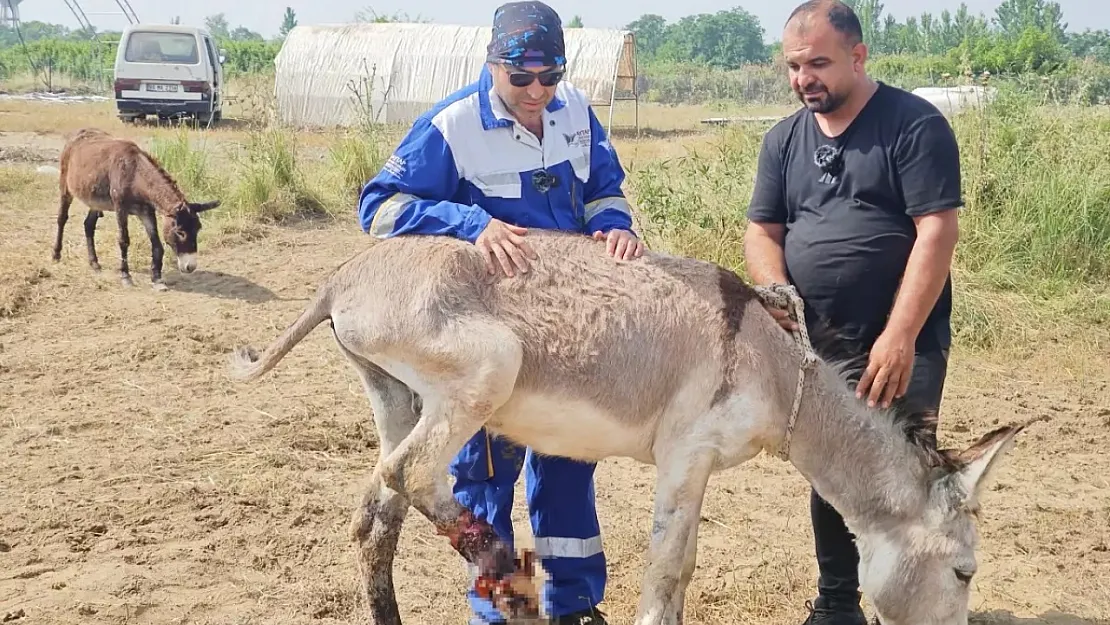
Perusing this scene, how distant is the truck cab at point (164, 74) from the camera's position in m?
20.5

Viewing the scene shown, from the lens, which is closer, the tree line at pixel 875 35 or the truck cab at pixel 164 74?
the truck cab at pixel 164 74

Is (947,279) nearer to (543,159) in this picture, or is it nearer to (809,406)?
(809,406)

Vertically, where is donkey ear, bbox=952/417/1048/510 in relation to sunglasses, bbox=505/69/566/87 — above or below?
below

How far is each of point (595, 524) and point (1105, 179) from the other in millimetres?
6678

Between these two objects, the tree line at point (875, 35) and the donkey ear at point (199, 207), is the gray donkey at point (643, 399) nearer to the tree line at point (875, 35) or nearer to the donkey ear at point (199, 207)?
the donkey ear at point (199, 207)

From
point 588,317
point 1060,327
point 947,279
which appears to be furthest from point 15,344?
point 1060,327

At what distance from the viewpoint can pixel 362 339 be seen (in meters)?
3.16

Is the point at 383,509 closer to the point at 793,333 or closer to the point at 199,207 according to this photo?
the point at 793,333

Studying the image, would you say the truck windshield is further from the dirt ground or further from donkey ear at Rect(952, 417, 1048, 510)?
donkey ear at Rect(952, 417, 1048, 510)

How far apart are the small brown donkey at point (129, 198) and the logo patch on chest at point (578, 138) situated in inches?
270

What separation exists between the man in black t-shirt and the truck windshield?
780 inches

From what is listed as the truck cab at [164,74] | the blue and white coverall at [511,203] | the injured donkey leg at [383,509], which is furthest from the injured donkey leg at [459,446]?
the truck cab at [164,74]

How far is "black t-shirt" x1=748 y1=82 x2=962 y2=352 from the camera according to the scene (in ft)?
10.9

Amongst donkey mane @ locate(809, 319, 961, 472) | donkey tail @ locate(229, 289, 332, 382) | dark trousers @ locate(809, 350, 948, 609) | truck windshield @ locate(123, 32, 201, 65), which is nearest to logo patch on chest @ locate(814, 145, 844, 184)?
donkey mane @ locate(809, 319, 961, 472)
